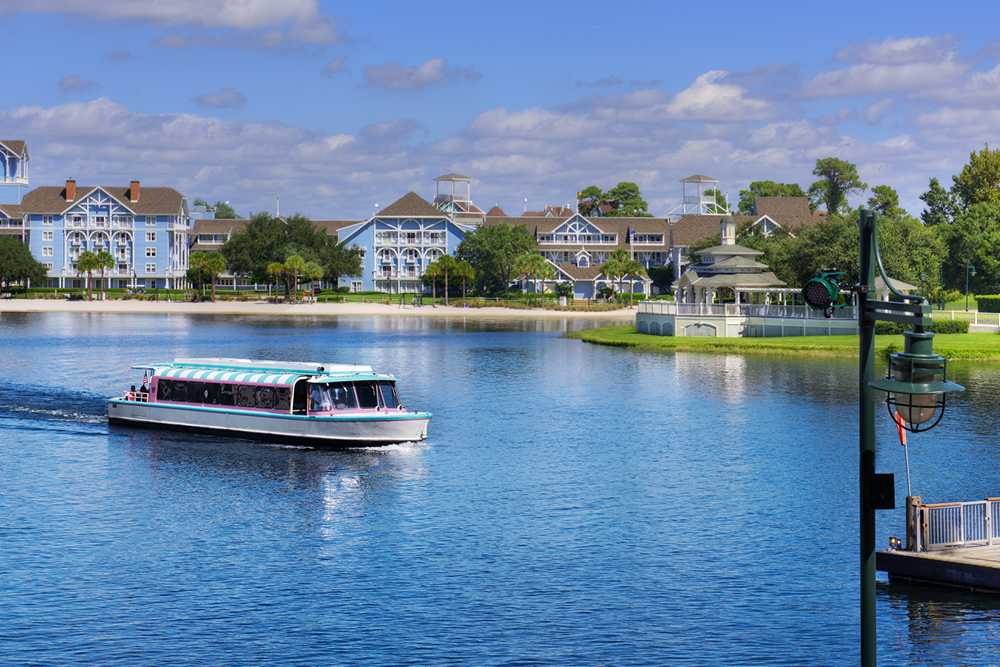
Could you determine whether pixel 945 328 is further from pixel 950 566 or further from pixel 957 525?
pixel 950 566

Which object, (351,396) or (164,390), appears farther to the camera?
(164,390)

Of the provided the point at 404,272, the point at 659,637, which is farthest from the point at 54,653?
the point at 404,272

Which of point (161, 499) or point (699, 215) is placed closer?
point (161, 499)

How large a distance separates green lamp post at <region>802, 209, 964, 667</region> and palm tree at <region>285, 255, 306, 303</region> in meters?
154

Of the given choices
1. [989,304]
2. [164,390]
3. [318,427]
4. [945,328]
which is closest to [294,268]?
[989,304]

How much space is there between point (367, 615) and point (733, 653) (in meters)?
7.94

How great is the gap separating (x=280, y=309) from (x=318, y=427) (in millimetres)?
117701

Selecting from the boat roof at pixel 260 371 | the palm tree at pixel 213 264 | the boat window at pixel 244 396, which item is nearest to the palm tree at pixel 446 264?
the palm tree at pixel 213 264

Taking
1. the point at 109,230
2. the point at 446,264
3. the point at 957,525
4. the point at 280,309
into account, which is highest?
the point at 109,230

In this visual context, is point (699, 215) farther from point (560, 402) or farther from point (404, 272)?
point (560, 402)

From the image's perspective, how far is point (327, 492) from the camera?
33.7 m

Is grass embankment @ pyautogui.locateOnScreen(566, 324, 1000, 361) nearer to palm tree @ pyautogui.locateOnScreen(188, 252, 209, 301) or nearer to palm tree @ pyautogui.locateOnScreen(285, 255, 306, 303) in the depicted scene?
palm tree @ pyautogui.locateOnScreen(285, 255, 306, 303)

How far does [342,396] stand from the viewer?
42.2 m

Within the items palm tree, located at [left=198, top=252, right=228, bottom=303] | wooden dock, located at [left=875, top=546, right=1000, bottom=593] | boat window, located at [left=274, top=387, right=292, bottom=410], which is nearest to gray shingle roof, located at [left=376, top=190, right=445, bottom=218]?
palm tree, located at [left=198, top=252, right=228, bottom=303]
